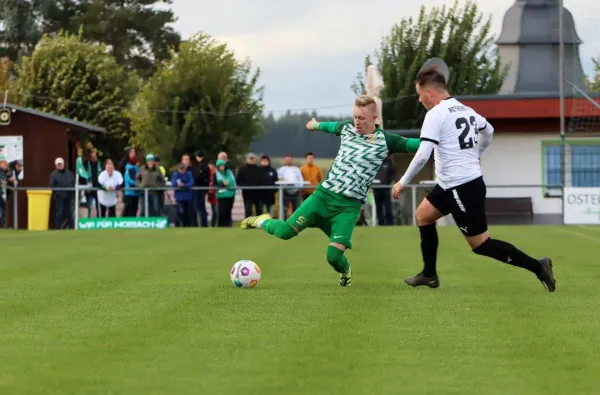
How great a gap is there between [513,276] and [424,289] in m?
1.97

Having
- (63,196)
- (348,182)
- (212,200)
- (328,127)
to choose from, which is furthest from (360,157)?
(63,196)

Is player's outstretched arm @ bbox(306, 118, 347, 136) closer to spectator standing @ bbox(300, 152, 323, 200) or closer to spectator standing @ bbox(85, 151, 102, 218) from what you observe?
spectator standing @ bbox(300, 152, 323, 200)

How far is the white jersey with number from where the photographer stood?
1091cm

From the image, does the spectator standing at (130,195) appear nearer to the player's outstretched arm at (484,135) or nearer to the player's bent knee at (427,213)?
the player's bent knee at (427,213)

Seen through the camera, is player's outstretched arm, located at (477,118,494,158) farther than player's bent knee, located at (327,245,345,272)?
No

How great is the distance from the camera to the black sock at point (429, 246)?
37.8ft

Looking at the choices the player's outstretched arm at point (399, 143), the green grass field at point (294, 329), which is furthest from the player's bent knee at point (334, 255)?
the player's outstretched arm at point (399, 143)

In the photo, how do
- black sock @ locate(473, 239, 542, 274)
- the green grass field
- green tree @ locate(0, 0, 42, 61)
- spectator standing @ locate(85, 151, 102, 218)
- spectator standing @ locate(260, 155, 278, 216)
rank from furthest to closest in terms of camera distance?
green tree @ locate(0, 0, 42, 61) → spectator standing @ locate(85, 151, 102, 218) → spectator standing @ locate(260, 155, 278, 216) → black sock @ locate(473, 239, 542, 274) → the green grass field

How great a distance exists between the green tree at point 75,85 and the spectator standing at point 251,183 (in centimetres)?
3023

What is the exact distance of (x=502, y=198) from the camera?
33.0 meters

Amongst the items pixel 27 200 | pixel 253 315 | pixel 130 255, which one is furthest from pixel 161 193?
pixel 253 315

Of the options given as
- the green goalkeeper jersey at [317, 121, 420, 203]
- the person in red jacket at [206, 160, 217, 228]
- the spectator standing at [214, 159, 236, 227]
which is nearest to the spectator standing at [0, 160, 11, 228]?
the person in red jacket at [206, 160, 217, 228]

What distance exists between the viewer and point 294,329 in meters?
8.51

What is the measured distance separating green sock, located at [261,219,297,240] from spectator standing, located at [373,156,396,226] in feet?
54.1
